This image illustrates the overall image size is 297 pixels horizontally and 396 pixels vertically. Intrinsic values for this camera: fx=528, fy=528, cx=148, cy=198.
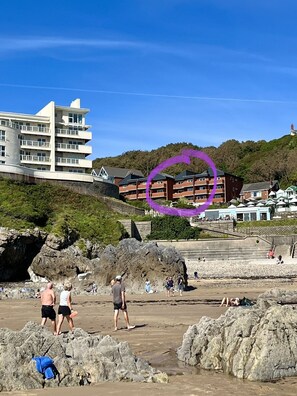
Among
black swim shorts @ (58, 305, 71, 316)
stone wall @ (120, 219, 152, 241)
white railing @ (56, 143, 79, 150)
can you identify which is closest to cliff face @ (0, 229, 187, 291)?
stone wall @ (120, 219, 152, 241)

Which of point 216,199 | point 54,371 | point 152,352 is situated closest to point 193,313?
point 152,352

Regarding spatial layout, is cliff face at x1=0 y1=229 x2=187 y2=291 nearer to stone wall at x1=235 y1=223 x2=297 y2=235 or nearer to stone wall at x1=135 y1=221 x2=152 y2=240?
stone wall at x1=135 y1=221 x2=152 y2=240

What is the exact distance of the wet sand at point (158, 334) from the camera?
834cm

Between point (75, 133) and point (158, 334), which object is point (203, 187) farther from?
point (158, 334)

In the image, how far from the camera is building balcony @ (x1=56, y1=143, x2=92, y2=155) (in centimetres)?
7362

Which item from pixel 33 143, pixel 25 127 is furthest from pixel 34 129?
pixel 33 143

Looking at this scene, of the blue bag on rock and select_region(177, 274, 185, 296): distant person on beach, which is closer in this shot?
the blue bag on rock

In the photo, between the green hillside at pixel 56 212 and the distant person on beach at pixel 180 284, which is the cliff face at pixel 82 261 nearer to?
the distant person on beach at pixel 180 284

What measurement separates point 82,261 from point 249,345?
32136 mm

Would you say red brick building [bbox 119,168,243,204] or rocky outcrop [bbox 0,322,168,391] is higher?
red brick building [bbox 119,168,243,204]

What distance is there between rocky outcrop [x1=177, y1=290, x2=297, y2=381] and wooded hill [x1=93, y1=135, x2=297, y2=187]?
307 feet

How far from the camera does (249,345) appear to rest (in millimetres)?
10141

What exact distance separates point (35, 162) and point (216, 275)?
34405 millimetres

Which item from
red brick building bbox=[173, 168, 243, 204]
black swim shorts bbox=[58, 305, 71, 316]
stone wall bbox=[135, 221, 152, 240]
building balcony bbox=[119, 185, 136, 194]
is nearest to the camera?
black swim shorts bbox=[58, 305, 71, 316]
